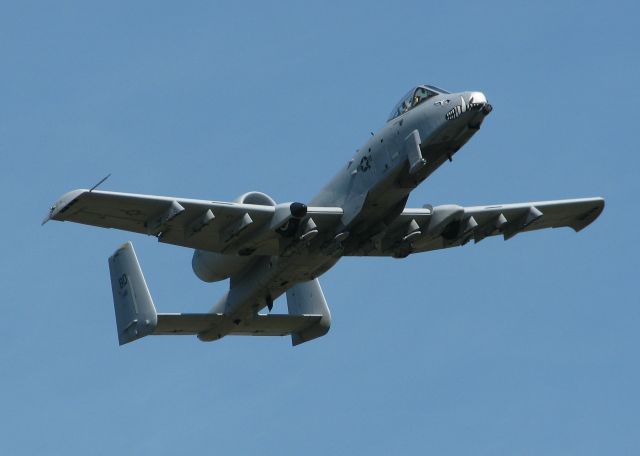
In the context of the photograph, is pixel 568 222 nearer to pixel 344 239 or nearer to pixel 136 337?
pixel 344 239

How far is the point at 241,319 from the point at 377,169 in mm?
8043

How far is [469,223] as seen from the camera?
161 feet

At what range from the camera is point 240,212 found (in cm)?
4503

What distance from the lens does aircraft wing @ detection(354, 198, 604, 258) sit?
48.0 m

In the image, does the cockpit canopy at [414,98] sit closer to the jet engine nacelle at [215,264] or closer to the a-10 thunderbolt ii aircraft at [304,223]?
the a-10 thunderbolt ii aircraft at [304,223]

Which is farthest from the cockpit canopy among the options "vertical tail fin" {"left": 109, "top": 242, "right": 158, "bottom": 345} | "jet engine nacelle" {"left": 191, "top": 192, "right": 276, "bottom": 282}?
"vertical tail fin" {"left": 109, "top": 242, "right": 158, "bottom": 345}

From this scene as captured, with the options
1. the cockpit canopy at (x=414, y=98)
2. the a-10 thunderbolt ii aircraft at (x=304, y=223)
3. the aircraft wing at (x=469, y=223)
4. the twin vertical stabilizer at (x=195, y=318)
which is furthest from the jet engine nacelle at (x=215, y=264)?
the cockpit canopy at (x=414, y=98)

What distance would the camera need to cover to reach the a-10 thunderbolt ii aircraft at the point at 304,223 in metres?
44.1

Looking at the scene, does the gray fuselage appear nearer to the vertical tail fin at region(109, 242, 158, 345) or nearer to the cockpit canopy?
the cockpit canopy

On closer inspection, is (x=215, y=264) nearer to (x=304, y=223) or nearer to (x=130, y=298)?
(x=130, y=298)

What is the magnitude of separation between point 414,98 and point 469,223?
5.54 meters

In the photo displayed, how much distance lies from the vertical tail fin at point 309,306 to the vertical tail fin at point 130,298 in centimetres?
573

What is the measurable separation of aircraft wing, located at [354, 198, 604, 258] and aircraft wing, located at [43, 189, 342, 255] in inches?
116

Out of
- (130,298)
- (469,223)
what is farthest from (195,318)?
(469,223)
